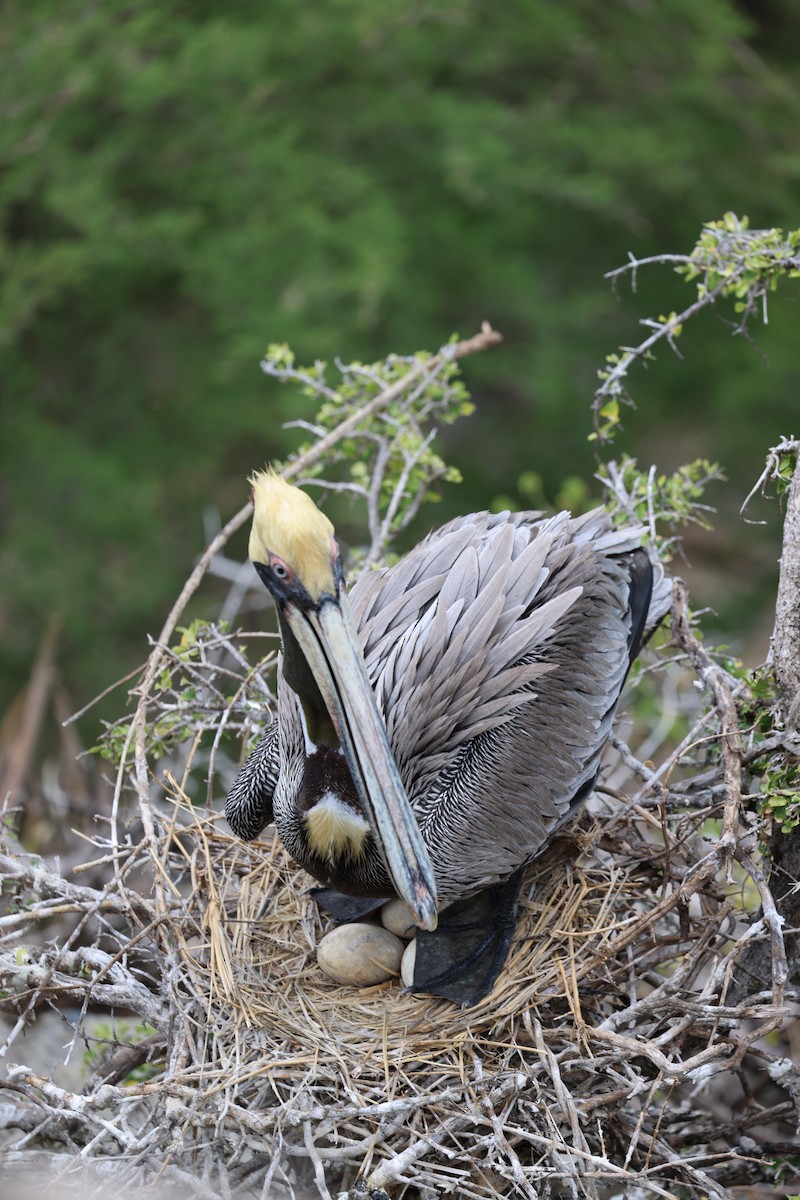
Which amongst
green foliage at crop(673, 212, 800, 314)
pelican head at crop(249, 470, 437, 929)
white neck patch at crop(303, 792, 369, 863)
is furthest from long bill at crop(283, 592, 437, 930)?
green foliage at crop(673, 212, 800, 314)

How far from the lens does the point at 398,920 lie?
4.80 meters

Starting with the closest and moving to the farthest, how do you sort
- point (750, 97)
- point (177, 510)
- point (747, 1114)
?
point (747, 1114) < point (750, 97) < point (177, 510)

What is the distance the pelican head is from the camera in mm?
3908

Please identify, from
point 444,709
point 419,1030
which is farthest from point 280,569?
point 419,1030

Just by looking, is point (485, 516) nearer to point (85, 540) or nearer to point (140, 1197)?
point (140, 1197)

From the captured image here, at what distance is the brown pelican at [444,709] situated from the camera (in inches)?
156

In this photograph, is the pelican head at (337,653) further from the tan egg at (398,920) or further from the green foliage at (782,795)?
the green foliage at (782,795)

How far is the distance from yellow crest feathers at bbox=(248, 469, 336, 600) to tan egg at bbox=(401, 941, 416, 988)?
143cm

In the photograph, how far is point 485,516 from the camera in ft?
17.1

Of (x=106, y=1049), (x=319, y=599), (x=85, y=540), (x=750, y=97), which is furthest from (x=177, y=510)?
(x=319, y=599)

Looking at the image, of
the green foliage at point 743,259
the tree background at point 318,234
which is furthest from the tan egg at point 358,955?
the tree background at point 318,234

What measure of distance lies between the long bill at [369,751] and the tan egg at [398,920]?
87 cm

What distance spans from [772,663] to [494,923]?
136cm

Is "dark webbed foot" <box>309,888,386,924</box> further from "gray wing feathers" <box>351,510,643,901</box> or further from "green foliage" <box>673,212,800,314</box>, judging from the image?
"green foliage" <box>673,212,800,314</box>
